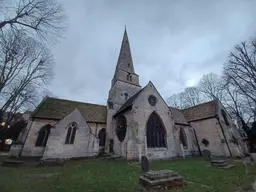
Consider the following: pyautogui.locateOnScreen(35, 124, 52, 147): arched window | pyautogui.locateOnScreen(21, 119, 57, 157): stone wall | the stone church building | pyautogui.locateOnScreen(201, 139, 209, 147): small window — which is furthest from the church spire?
pyautogui.locateOnScreen(201, 139, 209, 147): small window

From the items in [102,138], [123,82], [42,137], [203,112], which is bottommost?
[42,137]

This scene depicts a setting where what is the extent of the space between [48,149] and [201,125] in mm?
22286

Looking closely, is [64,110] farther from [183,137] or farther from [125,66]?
[183,137]

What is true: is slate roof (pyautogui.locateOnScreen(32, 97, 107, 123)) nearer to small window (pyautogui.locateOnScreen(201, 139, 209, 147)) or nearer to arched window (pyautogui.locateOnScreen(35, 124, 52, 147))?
arched window (pyautogui.locateOnScreen(35, 124, 52, 147))

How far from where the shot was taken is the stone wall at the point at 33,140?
44.2 ft

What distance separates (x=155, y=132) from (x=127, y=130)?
3.96 metres

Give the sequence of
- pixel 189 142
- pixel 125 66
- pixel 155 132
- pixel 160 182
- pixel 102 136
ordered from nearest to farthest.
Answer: pixel 160 182 < pixel 155 132 < pixel 102 136 < pixel 189 142 < pixel 125 66

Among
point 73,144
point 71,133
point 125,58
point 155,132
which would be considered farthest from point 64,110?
point 125,58

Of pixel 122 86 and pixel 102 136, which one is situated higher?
pixel 122 86

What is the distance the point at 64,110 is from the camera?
57.2 ft

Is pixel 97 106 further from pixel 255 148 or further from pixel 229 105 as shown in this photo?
pixel 255 148

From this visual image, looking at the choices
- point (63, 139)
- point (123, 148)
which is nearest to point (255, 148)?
point (123, 148)

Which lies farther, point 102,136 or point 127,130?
point 102,136

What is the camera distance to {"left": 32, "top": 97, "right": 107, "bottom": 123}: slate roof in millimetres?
15655
